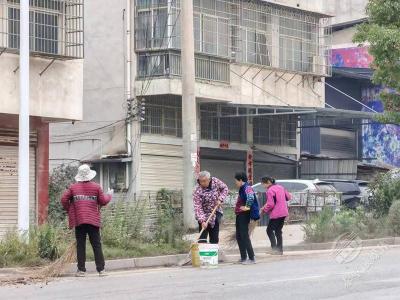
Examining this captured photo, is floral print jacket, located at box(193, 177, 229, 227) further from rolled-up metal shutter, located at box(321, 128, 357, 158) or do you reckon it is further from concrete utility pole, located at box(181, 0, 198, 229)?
rolled-up metal shutter, located at box(321, 128, 357, 158)

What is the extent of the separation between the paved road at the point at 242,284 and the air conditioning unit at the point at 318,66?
64.0 ft

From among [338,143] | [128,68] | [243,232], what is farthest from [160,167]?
[338,143]

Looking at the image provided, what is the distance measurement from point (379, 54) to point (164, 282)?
15038 millimetres

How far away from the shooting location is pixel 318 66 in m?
34.7

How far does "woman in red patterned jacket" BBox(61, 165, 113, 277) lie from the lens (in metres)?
13.8

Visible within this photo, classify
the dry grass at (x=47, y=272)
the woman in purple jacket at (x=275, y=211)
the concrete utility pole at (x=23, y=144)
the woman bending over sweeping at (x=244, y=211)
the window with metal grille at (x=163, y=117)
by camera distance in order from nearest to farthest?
the dry grass at (x=47, y=272)
the woman bending over sweeping at (x=244, y=211)
the concrete utility pole at (x=23, y=144)
the woman in purple jacket at (x=275, y=211)
the window with metal grille at (x=163, y=117)

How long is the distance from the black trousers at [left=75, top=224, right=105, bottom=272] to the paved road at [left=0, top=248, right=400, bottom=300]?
1.03 ft

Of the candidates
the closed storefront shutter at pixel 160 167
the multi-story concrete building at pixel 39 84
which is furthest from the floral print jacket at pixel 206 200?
the closed storefront shutter at pixel 160 167

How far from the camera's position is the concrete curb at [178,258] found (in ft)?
51.0

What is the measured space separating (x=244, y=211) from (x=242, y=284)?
368 centimetres

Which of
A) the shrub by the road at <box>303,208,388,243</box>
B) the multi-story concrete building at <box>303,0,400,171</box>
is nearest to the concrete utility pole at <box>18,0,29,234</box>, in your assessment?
the shrub by the road at <box>303,208,388,243</box>

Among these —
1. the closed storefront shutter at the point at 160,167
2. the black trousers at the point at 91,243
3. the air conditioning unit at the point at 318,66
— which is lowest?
the black trousers at the point at 91,243

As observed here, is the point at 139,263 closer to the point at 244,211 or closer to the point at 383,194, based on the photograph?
the point at 244,211

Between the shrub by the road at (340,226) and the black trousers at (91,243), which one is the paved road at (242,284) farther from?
the shrub by the road at (340,226)
